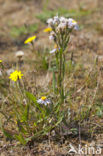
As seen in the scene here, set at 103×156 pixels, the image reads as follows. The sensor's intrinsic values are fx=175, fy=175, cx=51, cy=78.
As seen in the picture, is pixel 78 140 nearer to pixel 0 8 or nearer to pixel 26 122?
pixel 26 122

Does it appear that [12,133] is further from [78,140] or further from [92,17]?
[92,17]

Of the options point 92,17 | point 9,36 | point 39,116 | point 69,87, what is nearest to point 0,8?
point 9,36

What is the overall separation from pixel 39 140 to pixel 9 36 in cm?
243

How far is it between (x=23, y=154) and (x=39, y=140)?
0.18m

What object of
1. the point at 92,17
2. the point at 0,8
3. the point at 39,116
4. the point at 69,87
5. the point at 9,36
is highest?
the point at 0,8

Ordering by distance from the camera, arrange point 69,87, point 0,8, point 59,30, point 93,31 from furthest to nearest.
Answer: point 0,8 < point 93,31 < point 69,87 < point 59,30

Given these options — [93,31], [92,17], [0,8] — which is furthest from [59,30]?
[0,8]

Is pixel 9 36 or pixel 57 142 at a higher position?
pixel 9 36

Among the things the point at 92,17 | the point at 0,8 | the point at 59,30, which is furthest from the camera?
the point at 0,8

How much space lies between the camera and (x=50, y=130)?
5.17ft

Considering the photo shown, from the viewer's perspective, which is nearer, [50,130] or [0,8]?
[50,130]

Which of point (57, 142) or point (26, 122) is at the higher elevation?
point (26, 122)

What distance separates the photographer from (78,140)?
154 cm

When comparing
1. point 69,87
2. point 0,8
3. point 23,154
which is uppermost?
point 0,8
